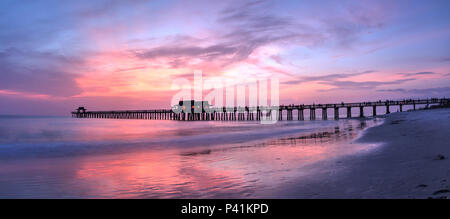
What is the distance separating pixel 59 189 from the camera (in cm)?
553

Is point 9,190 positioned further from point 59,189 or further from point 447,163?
point 447,163

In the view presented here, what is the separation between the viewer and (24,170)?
316 inches

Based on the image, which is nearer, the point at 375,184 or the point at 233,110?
the point at 375,184

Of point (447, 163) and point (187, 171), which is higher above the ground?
point (447, 163)

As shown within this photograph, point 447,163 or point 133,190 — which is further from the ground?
point 447,163

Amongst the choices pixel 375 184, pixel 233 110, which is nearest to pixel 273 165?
pixel 375 184
